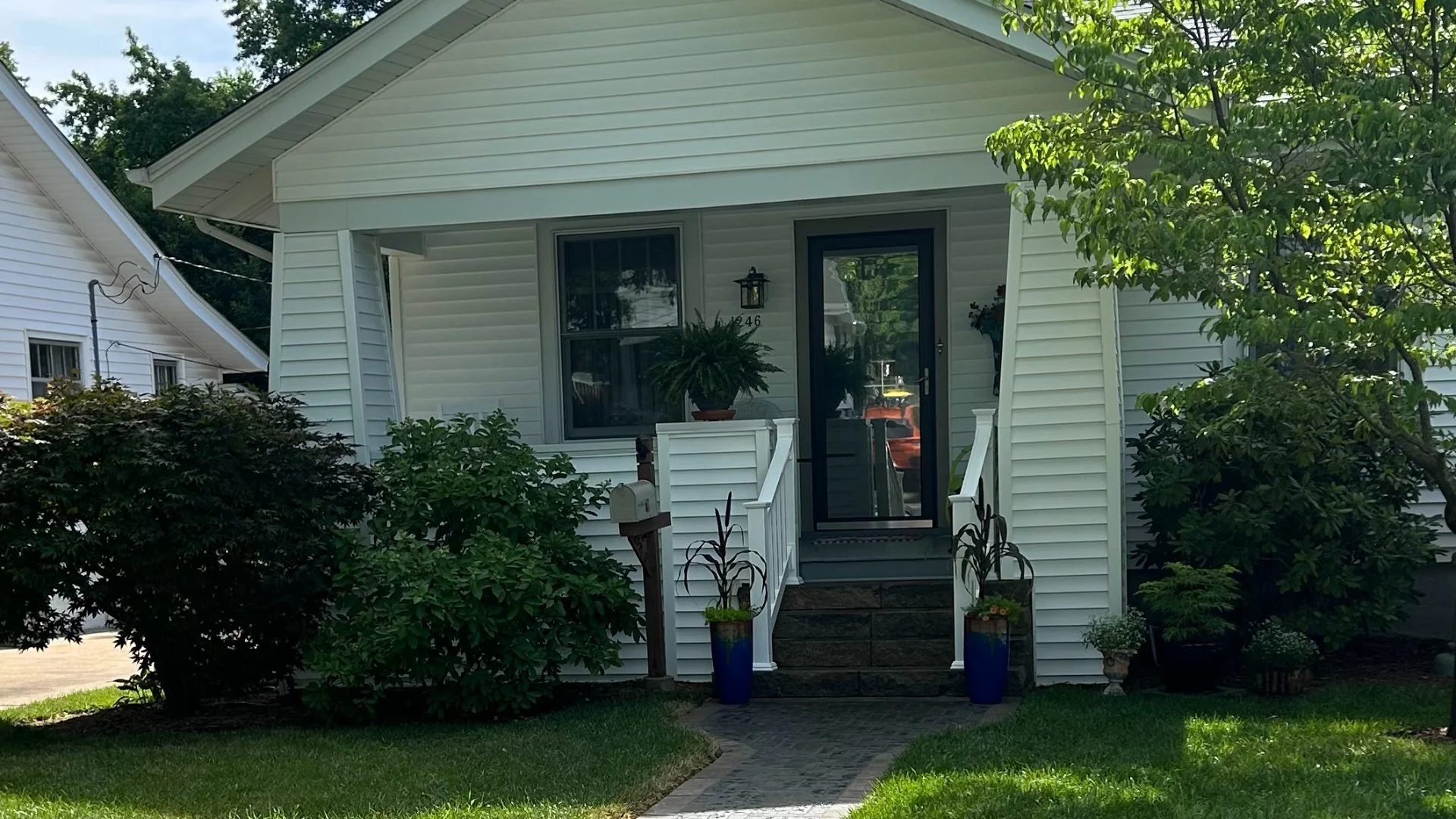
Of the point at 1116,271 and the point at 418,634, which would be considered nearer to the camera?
the point at 1116,271

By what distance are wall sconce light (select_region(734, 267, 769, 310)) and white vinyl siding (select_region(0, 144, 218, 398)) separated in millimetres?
6964

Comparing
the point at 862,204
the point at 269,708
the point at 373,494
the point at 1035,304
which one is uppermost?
the point at 862,204

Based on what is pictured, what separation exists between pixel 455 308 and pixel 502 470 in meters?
3.11

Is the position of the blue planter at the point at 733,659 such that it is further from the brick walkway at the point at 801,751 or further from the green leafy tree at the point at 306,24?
the green leafy tree at the point at 306,24

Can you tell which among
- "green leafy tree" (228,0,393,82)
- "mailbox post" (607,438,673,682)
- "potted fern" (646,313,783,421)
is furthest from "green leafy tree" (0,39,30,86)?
"mailbox post" (607,438,673,682)

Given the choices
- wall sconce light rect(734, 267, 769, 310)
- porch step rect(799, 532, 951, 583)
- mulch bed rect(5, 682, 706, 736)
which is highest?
wall sconce light rect(734, 267, 769, 310)

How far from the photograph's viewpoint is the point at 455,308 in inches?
431

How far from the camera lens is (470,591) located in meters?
7.43

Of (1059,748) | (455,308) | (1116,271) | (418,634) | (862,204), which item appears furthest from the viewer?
(455,308)

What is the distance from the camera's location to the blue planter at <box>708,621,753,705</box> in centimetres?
783

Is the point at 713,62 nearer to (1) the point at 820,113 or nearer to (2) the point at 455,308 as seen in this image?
(1) the point at 820,113

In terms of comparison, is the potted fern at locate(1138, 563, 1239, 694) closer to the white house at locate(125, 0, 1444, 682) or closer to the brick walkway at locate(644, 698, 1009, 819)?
the white house at locate(125, 0, 1444, 682)

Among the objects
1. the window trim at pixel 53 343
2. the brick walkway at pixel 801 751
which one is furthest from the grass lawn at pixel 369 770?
the window trim at pixel 53 343

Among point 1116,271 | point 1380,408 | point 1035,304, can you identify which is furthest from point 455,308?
point 1380,408
